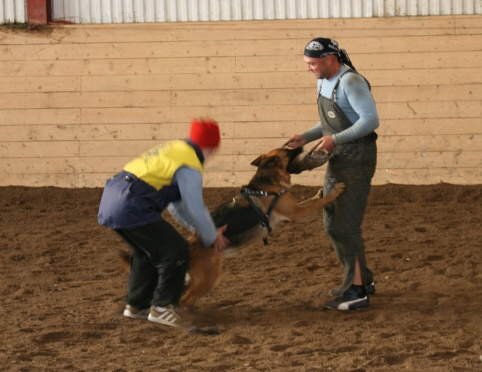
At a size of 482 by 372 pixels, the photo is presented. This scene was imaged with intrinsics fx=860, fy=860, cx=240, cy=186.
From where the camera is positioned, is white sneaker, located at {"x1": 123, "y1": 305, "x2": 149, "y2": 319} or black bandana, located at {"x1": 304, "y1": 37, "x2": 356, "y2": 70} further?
white sneaker, located at {"x1": 123, "y1": 305, "x2": 149, "y2": 319}

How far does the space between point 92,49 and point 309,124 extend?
303 cm

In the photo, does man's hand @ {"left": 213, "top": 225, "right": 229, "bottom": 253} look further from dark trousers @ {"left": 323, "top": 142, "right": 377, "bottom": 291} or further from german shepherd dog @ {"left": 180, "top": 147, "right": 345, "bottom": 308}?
dark trousers @ {"left": 323, "top": 142, "right": 377, "bottom": 291}

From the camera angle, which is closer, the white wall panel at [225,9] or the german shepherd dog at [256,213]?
the german shepherd dog at [256,213]

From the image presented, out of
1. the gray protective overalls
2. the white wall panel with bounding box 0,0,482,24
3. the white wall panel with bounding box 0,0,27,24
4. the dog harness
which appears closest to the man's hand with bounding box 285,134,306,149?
the gray protective overalls

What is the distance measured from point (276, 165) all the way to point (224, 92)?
205 inches

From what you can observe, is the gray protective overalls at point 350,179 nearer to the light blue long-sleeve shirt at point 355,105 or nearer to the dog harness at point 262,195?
the light blue long-sleeve shirt at point 355,105

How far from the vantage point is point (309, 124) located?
11.2 m

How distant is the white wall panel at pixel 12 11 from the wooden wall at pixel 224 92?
22 cm

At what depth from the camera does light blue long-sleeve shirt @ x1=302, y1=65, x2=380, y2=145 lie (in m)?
5.57

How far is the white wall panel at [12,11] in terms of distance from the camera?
11578 mm

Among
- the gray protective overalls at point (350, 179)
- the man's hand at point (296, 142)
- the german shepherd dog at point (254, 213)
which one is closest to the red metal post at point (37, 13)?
the german shepherd dog at point (254, 213)

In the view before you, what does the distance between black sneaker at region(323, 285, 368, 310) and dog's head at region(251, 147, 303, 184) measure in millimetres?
907

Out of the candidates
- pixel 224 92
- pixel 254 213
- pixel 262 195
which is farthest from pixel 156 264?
pixel 224 92

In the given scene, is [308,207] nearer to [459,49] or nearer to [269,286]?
[269,286]
